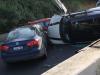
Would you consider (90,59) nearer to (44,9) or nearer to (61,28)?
Result: (61,28)

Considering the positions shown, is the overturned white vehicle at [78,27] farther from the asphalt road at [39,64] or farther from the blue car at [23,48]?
the blue car at [23,48]

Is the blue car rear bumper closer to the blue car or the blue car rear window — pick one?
the blue car

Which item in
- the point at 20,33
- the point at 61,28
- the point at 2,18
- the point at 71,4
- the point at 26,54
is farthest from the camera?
the point at 71,4

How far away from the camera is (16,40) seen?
13.1 m

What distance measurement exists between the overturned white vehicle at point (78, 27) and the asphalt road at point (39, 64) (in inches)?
16.5

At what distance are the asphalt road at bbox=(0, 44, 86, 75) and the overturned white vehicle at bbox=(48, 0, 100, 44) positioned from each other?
0.42 meters

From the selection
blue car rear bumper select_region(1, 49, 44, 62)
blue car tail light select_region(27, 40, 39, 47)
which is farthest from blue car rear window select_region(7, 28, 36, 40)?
blue car rear bumper select_region(1, 49, 44, 62)

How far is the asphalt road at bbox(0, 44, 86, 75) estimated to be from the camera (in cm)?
1245

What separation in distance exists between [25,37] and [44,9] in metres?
18.4

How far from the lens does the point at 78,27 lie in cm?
1484

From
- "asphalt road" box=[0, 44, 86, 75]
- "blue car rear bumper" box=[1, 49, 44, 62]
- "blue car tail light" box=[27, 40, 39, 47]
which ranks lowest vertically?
"asphalt road" box=[0, 44, 86, 75]

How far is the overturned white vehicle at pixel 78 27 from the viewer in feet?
47.6

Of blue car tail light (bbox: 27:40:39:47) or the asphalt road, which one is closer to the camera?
the asphalt road

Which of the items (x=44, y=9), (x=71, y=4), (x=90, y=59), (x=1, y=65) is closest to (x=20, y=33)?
(x=1, y=65)
